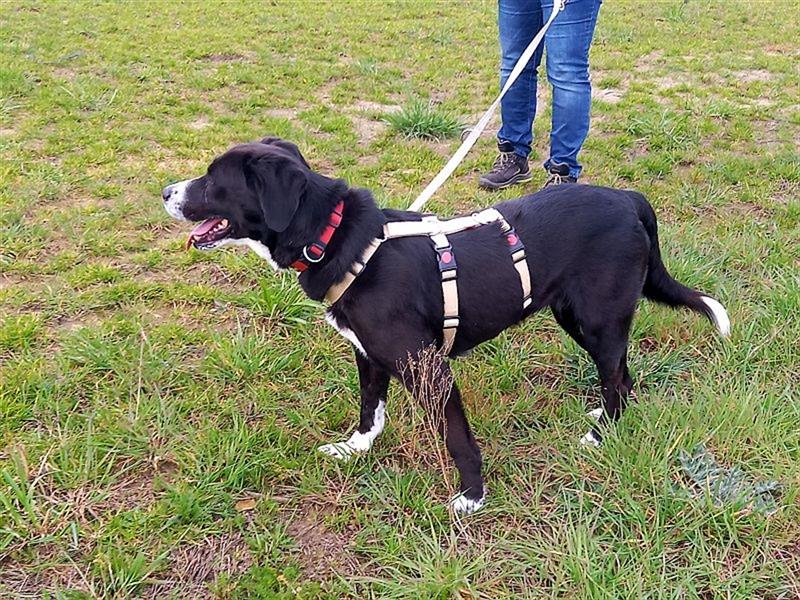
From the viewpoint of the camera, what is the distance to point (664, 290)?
2.71 metres

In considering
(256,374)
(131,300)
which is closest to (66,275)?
(131,300)

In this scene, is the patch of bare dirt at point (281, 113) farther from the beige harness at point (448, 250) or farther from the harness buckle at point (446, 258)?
the harness buckle at point (446, 258)

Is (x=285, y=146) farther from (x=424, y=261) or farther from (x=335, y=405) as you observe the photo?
(x=335, y=405)

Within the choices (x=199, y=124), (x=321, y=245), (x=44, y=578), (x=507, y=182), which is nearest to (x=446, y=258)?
(x=321, y=245)

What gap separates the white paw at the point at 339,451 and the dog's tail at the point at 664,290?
1312 mm

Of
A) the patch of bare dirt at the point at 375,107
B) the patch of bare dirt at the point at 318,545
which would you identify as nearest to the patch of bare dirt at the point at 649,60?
the patch of bare dirt at the point at 375,107

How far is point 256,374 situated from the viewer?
2.94 meters

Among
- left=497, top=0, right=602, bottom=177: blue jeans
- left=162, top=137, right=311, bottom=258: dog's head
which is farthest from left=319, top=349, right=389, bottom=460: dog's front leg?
left=497, top=0, right=602, bottom=177: blue jeans

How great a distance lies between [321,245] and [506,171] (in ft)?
8.61

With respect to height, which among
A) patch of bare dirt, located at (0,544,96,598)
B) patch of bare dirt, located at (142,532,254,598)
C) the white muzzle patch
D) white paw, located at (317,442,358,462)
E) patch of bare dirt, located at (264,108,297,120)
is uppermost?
the white muzzle patch

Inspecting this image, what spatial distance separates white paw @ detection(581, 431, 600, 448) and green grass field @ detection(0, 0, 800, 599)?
1.5 inches

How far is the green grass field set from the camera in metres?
2.10

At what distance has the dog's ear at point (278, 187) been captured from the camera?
7.10ft

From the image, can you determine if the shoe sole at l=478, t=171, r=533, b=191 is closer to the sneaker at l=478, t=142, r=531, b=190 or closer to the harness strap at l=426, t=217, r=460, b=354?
the sneaker at l=478, t=142, r=531, b=190
